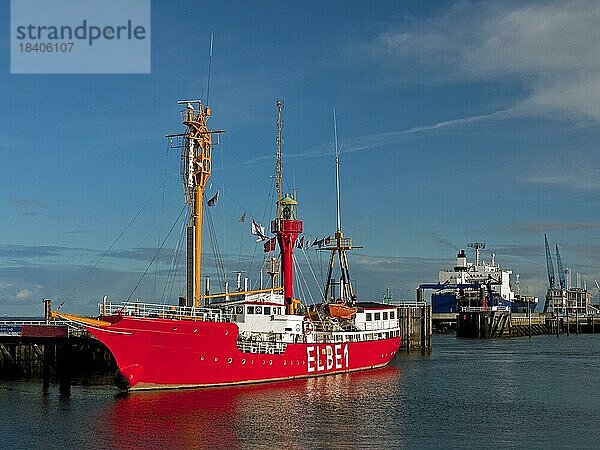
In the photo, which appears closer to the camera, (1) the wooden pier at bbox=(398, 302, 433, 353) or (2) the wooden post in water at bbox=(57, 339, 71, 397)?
(2) the wooden post in water at bbox=(57, 339, 71, 397)

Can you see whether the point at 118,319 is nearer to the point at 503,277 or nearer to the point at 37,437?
the point at 37,437

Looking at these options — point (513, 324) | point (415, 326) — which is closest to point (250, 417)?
point (415, 326)

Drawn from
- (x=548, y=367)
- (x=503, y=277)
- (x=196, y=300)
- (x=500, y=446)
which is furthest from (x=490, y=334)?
(x=500, y=446)

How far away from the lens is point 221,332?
2082 inches

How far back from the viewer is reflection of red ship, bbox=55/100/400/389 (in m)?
50.9

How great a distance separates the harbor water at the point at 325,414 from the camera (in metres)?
38.9

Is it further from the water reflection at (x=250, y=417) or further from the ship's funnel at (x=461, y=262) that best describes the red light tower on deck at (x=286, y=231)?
the ship's funnel at (x=461, y=262)

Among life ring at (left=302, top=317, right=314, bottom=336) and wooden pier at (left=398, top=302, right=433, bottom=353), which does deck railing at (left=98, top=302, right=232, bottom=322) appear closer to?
life ring at (left=302, top=317, right=314, bottom=336)

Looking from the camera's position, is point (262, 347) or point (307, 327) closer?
point (262, 347)

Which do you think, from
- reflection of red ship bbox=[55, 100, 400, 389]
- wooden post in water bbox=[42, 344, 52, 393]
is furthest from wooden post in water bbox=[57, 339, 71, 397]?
reflection of red ship bbox=[55, 100, 400, 389]

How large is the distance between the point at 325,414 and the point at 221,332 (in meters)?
10.5

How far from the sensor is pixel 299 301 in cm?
6619

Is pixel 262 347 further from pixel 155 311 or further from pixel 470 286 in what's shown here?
pixel 470 286

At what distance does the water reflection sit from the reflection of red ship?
135 centimetres
